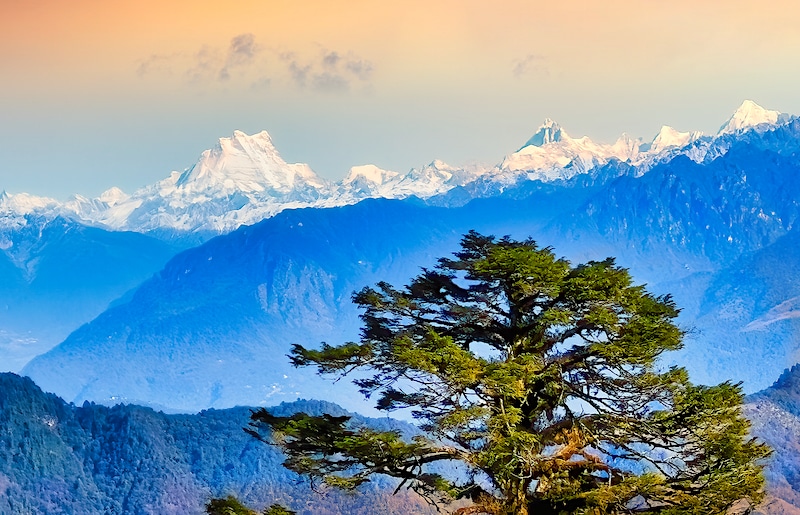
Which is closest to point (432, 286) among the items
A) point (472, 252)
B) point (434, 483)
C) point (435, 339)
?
point (472, 252)

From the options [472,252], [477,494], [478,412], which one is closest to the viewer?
[478,412]

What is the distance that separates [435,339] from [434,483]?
10.3 feet

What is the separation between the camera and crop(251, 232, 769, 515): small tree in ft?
59.8

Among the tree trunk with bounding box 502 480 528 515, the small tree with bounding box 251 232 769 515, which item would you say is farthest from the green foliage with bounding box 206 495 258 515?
the tree trunk with bounding box 502 480 528 515

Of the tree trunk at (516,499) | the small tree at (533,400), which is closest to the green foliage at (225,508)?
the small tree at (533,400)

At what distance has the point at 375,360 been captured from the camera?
1944 cm

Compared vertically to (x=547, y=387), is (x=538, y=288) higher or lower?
higher

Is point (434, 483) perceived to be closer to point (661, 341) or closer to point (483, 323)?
point (483, 323)

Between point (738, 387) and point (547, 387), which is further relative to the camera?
point (547, 387)

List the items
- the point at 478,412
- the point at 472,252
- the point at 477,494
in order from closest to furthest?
the point at 478,412, the point at 477,494, the point at 472,252

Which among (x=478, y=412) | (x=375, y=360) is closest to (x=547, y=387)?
(x=478, y=412)

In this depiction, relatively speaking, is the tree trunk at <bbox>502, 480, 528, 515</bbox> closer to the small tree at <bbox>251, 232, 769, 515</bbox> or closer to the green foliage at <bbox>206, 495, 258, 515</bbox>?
the small tree at <bbox>251, 232, 769, 515</bbox>

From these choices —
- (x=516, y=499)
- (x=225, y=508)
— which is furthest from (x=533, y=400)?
(x=225, y=508)

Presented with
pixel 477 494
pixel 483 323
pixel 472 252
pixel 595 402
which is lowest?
pixel 477 494
